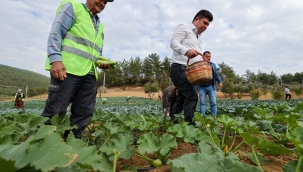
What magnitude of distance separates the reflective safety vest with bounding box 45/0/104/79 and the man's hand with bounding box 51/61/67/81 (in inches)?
6.2

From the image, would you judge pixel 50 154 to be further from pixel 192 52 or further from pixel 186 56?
pixel 186 56

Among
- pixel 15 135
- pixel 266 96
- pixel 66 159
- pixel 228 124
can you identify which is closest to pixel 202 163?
pixel 66 159

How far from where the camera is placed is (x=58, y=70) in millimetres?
2006

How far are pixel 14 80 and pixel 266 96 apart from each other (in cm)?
12591

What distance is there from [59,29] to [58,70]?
1.47ft

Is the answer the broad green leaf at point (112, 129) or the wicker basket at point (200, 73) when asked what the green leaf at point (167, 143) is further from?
the wicker basket at point (200, 73)

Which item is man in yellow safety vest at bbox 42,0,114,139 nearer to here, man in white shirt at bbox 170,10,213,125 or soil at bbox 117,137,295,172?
soil at bbox 117,137,295,172

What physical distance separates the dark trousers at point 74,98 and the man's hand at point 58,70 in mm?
130

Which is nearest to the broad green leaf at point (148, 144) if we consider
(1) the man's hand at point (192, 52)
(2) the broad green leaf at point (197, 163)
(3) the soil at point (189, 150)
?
(3) the soil at point (189, 150)

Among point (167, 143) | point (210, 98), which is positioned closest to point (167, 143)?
point (167, 143)

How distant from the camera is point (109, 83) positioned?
220ft

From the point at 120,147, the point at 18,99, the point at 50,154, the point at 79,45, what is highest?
the point at 79,45

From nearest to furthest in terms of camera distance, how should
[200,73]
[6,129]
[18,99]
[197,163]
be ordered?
1. [197,163]
2. [6,129]
3. [200,73]
4. [18,99]

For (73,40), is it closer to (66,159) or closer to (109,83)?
(66,159)
